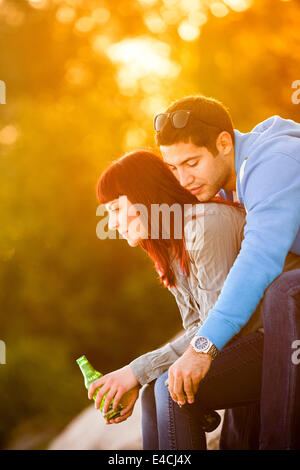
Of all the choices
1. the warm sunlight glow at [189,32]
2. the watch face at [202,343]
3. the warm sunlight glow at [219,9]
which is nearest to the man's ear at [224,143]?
the watch face at [202,343]

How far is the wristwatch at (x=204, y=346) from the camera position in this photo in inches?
49.9

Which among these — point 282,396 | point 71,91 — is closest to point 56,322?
point 71,91

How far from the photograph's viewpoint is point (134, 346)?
6203 millimetres

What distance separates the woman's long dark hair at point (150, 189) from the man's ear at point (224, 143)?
18 centimetres

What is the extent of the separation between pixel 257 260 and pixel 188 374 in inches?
13.2

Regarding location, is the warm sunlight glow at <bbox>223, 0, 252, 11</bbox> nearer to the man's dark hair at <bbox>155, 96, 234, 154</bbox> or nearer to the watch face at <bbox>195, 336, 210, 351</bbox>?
the man's dark hair at <bbox>155, 96, 234, 154</bbox>

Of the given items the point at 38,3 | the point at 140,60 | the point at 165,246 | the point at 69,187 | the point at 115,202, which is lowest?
the point at 165,246

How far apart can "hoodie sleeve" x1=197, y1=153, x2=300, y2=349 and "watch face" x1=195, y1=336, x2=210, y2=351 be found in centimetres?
1

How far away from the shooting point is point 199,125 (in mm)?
1626

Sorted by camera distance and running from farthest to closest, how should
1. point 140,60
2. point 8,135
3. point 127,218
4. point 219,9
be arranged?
1. point 8,135
2. point 140,60
3. point 219,9
4. point 127,218

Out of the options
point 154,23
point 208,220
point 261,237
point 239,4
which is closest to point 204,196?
point 208,220

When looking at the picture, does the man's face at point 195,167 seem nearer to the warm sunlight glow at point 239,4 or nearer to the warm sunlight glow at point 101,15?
the warm sunlight glow at point 239,4

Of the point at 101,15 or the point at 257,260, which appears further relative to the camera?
the point at 101,15
